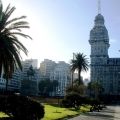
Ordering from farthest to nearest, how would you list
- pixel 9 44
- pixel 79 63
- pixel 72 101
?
pixel 79 63, pixel 72 101, pixel 9 44

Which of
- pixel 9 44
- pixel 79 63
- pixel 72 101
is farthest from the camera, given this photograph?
pixel 79 63

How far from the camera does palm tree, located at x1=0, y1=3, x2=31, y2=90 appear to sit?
133ft

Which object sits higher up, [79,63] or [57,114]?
[79,63]

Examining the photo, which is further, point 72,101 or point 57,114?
point 72,101

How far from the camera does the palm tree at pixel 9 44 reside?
1601 inches

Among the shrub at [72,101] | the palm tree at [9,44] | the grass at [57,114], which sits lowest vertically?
the grass at [57,114]

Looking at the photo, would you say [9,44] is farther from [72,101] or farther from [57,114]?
[72,101]

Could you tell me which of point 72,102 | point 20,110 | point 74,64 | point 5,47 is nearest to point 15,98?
point 20,110

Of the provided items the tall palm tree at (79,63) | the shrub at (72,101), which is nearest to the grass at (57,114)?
the shrub at (72,101)

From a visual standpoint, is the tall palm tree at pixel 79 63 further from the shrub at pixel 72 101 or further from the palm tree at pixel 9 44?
the palm tree at pixel 9 44

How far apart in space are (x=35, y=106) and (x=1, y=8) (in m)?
15.7

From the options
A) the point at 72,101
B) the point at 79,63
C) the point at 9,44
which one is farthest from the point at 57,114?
the point at 79,63

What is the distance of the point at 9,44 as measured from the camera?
4075 centimetres

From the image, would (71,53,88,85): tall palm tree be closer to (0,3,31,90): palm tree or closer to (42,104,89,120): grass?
(42,104,89,120): grass
